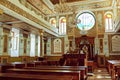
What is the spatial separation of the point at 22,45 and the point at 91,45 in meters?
7.32

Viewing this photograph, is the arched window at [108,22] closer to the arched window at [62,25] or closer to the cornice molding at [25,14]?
the arched window at [62,25]

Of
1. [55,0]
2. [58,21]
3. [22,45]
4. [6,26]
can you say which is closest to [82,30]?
[58,21]

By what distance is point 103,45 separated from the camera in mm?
15562

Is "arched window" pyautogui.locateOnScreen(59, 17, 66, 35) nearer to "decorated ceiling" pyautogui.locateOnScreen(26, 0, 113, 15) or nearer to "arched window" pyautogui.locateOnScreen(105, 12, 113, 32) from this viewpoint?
"decorated ceiling" pyautogui.locateOnScreen(26, 0, 113, 15)

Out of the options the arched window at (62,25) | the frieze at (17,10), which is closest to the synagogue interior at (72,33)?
the arched window at (62,25)

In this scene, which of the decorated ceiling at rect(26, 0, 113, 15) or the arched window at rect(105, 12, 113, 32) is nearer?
the decorated ceiling at rect(26, 0, 113, 15)

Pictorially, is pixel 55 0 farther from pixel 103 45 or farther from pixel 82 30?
pixel 103 45

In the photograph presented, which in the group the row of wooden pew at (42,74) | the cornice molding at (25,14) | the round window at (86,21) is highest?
the round window at (86,21)

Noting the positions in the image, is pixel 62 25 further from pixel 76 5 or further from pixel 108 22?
pixel 108 22

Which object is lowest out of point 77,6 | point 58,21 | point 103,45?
point 103,45

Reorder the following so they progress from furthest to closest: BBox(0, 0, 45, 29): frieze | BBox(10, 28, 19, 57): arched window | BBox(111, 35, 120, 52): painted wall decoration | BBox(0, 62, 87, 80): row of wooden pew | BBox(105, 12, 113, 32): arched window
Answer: BBox(105, 12, 113, 32): arched window
BBox(111, 35, 120, 52): painted wall decoration
BBox(10, 28, 19, 57): arched window
BBox(0, 0, 45, 29): frieze
BBox(0, 62, 87, 80): row of wooden pew

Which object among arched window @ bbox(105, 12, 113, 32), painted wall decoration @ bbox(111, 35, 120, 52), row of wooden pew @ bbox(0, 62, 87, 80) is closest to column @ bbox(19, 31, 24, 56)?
arched window @ bbox(105, 12, 113, 32)

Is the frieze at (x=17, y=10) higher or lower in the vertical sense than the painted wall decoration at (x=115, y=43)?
higher

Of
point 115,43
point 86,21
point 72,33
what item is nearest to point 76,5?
point 86,21
